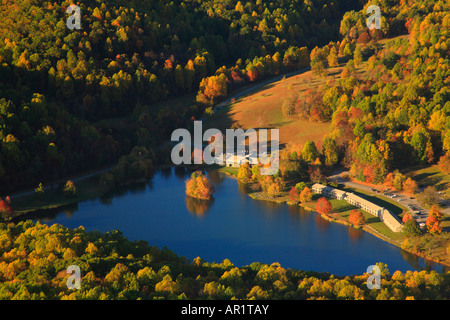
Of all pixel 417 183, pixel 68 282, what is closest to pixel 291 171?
pixel 417 183

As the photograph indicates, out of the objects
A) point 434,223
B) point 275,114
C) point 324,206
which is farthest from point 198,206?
point 275,114

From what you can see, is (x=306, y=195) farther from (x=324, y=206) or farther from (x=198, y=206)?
(x=198, y=206)

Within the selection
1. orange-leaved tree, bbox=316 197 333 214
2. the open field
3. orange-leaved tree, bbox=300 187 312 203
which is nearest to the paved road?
orange-leaved tree, bbox=300 187 312 203

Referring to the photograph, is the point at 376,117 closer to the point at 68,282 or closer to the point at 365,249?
the point at 365,249

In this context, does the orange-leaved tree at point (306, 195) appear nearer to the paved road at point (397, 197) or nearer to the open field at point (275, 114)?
the paved road at point (397, 197)

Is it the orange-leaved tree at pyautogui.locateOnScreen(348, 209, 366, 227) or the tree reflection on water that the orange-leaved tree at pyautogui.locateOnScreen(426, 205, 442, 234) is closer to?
the orange-leaved tree at pyautogui.locateOnScreen(348, 209, 366, 227)

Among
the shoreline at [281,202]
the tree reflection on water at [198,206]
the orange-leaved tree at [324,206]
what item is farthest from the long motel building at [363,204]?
the tree reflection on water at [198,206]

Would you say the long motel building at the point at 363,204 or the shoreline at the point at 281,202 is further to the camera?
the long motel building at the point at 363,204

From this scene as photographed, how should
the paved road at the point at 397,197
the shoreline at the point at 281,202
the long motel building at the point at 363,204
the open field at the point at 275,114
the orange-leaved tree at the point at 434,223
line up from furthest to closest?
the open field at the point at 275,114 → the paved road at the point at 397,197 → the long motel building at the point at 363,204 → the shoreline at the point at 281,202 → the orange-leaved tree at the point at 434,223
